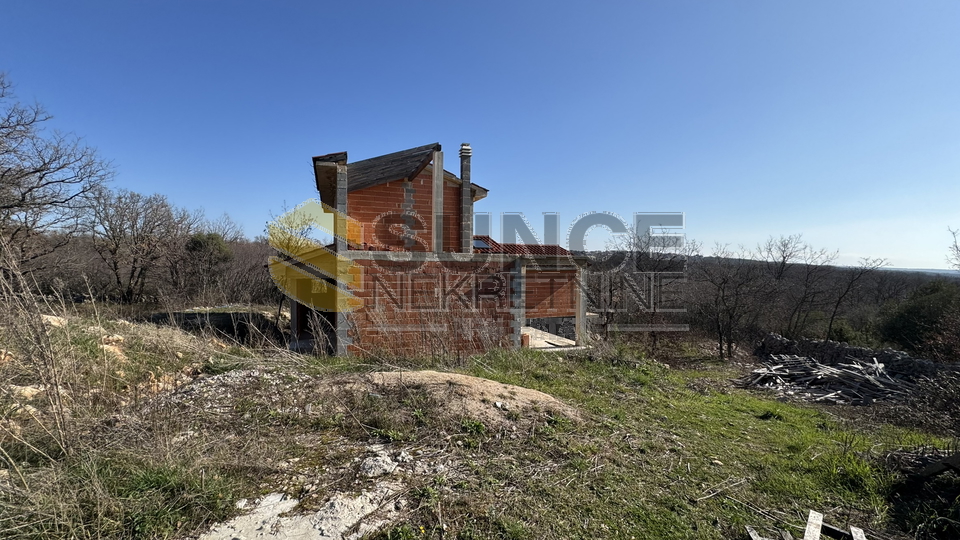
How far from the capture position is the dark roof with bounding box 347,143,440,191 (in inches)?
338

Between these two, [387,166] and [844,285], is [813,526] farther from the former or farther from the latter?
[844,285]

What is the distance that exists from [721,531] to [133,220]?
25.0 m

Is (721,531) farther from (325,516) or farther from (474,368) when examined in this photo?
(474,368)

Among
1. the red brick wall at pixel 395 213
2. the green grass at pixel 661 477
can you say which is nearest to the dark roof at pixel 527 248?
the red brick wall at pixel 395 213

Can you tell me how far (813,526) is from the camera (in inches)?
105

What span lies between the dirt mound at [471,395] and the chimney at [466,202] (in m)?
4.56

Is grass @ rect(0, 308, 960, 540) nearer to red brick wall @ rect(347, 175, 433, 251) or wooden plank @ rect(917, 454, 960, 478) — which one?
wooden plank @ rect(917, 454, 960, 478)

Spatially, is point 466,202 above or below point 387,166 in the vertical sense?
below

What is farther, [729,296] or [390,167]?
[729,296]

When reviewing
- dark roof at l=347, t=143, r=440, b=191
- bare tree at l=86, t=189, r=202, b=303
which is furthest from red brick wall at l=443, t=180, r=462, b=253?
bare tree at l=86, t=189, r=202, b=303

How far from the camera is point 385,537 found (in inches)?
88.0

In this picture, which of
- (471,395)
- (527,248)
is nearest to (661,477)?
(471,395)

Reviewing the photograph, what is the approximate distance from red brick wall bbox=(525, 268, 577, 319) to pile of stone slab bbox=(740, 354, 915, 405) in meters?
4.76

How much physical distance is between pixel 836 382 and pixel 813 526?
8.69 metres
